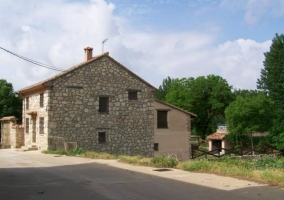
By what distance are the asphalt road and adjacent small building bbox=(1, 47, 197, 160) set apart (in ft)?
37.1

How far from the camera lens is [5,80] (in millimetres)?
43688

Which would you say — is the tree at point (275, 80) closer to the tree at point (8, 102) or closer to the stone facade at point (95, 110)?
the stone facade at point (95, 110)

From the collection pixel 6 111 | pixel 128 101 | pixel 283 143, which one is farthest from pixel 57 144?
pixel 283 143

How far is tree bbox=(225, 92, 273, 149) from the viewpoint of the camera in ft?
130

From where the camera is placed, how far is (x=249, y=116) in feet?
131

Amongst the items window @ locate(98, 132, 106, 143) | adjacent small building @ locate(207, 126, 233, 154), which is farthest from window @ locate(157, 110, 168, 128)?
adjacent small building @ locate(207, 126, 233, 154)

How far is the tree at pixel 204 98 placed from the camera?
53.8m

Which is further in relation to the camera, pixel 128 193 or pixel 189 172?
pixel 189 172

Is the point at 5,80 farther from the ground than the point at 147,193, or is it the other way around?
the point at 5,80

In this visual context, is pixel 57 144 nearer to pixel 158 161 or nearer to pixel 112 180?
pixel 158 161

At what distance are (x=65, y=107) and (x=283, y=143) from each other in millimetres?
25543

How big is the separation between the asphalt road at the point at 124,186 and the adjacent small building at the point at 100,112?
445 inches

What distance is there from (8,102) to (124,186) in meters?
34.8

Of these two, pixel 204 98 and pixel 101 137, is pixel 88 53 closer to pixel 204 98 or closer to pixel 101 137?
pixel 101 137
